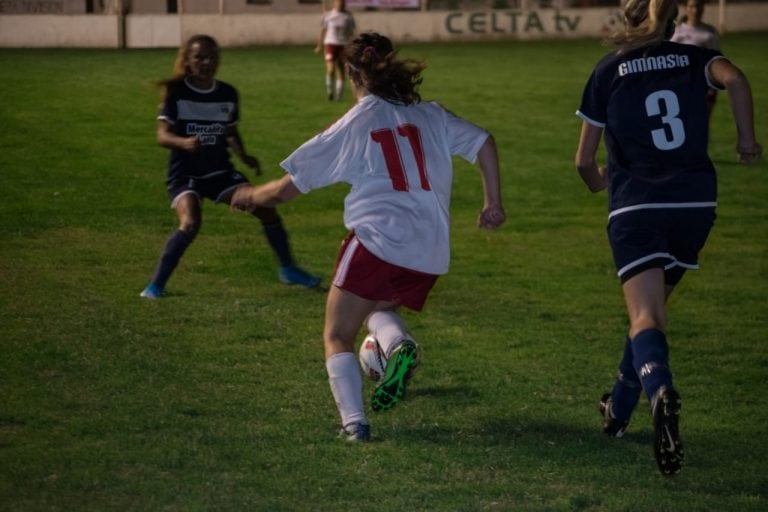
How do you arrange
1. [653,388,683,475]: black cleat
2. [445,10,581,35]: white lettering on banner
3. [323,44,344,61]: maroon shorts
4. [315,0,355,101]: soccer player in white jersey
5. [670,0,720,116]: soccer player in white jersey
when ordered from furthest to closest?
[445,10,581,35]: white lettering on banner < [323,44,344,61]: maroon shorts < [315,0,355,101]: soccer player in white jersey < [670,0,720,116]: soccer player in white jersey < [653,388,683,475]: black cleat

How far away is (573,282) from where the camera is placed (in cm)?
1095

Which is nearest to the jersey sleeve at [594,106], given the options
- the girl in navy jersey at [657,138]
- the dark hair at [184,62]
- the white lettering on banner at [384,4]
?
the girl in navy jersey at [657,138]

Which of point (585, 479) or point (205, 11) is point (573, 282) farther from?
point (205, 11)

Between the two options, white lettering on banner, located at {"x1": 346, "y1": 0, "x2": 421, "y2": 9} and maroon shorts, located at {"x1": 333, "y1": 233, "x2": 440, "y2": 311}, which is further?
white lettering on banner, located at {"x1": 346, "y1": 0, "x2": 421, "y2": 9}

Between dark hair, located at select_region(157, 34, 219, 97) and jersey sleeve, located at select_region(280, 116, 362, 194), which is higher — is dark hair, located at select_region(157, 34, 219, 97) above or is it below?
below

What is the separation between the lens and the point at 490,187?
6711mm

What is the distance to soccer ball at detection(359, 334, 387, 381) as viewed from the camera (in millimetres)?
6965

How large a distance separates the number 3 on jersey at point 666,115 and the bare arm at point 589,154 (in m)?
0.29

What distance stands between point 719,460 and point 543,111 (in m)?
16.4

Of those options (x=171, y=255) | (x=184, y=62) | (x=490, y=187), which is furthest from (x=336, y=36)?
(x=490, y=187)

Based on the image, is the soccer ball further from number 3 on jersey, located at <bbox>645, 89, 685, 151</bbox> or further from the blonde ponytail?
the blonde ponytail

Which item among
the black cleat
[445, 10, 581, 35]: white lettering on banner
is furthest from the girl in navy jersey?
[445, 10, 581, 35]: white lettering on banner

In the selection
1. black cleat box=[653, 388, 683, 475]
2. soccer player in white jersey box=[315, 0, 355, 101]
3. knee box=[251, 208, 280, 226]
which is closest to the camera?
black cleat box=[653, 388, 683, 475]

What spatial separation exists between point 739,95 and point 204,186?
17.3 ft
